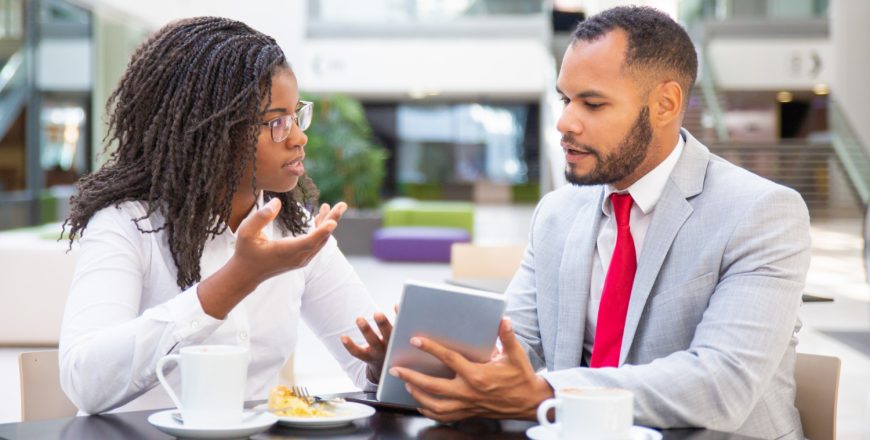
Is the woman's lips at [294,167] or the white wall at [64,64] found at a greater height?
the white wall at [64,64]

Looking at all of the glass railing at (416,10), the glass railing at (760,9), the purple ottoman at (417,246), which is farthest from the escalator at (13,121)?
the glass railing at (760,9)

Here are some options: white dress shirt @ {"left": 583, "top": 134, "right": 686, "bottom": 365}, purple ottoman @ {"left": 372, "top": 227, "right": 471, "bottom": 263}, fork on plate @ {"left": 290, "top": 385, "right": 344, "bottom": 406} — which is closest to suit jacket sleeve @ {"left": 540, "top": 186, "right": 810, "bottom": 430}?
white dress shirt @ {"left": 583, "top": 134, "right": 686, "bottom": 365}

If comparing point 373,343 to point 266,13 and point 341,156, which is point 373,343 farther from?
point 266,13

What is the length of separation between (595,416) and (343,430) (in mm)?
394

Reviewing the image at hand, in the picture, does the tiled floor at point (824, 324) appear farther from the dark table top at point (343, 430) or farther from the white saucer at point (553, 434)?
the white saucer at point (553, 434)

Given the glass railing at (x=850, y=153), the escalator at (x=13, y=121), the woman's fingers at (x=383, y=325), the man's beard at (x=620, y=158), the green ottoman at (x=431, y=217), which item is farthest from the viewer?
the glass railing at (x=850, y=153)

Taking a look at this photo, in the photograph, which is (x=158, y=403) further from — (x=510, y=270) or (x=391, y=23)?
(x=391, y=23)

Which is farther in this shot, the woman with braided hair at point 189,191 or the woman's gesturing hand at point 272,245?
the woman with braided hair at point 189,191

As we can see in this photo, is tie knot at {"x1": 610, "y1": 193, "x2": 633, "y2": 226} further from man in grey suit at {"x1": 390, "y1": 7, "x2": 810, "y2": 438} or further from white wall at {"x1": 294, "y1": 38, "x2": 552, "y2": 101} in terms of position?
white wall at {"x1": 294, "y1": 38, "x2": 552, "y2": 101}

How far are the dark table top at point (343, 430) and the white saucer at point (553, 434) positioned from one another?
2.0 inches

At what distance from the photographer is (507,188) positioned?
1115 inches

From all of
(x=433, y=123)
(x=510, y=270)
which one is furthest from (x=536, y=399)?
(x=433, y=123)

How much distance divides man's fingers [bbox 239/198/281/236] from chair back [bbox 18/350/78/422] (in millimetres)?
848

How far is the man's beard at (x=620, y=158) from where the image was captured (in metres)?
1.93
